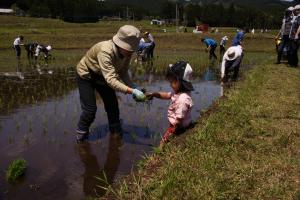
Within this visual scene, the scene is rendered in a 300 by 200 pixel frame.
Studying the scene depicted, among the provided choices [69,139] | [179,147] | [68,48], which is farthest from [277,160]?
[68,48]

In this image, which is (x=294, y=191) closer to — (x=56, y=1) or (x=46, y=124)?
(x=46, y=124)

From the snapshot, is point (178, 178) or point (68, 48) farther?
point (68, 48)

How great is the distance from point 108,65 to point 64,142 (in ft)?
4.51

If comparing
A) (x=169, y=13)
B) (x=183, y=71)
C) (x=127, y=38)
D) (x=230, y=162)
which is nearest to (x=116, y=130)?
(x=183, y=71)

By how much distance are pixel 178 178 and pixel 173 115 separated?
1974 mm

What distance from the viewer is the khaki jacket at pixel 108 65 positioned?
16.8 ft

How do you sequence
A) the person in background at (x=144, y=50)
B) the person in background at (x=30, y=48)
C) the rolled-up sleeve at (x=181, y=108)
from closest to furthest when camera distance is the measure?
the rolled-up sleeve at (x=181, y=108), the person in background at (x=144, y=50), the person in background at (x=30, y=48)

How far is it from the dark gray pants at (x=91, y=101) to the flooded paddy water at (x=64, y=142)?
11.0 inches

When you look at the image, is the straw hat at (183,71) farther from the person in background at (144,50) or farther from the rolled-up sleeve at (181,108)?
the person in background at (144,50)

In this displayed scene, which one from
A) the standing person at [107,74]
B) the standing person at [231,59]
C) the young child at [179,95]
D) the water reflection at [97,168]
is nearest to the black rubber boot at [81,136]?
the standing person at [107,74]

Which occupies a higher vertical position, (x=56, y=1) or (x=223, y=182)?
(x=56, y=1)

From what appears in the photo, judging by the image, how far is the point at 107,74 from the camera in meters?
5.17

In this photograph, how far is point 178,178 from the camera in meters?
3.54

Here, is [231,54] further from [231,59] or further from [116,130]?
[116,130]
